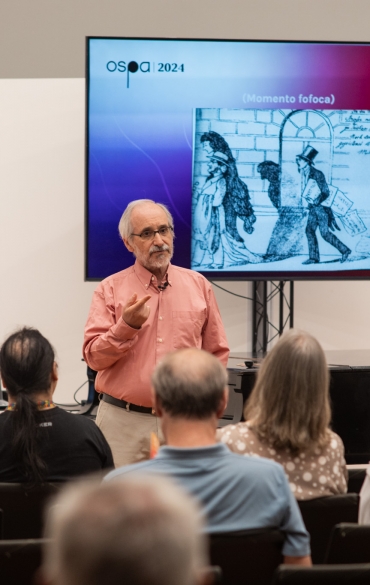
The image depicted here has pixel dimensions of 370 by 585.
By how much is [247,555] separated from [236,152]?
314 centimetres

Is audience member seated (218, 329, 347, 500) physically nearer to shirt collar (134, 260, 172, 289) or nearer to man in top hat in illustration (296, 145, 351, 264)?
shirt collar (134, 260, 172, 289)

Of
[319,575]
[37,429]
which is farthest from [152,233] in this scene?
[319,575]

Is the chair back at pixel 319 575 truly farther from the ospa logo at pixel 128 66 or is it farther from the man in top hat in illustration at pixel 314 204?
the ospa logo at pixel 128 66

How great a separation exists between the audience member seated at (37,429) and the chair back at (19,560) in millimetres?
590

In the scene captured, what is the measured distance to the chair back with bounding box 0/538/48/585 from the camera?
1.58 m

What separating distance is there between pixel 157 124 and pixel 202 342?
1547mm

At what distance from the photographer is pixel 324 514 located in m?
2.06

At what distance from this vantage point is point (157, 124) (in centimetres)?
448

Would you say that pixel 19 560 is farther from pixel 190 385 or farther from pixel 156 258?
pixel 156 258

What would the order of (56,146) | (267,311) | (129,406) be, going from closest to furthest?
(129,406), (56,146), (267,311)

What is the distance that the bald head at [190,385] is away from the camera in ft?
5.87

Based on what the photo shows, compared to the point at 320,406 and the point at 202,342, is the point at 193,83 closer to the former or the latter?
the point at 202,342

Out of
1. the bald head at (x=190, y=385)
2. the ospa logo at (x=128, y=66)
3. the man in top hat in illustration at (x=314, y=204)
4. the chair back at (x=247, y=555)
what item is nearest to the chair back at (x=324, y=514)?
the chair back at (x=247, y=555)

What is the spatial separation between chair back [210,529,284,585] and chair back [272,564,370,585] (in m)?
0.17
